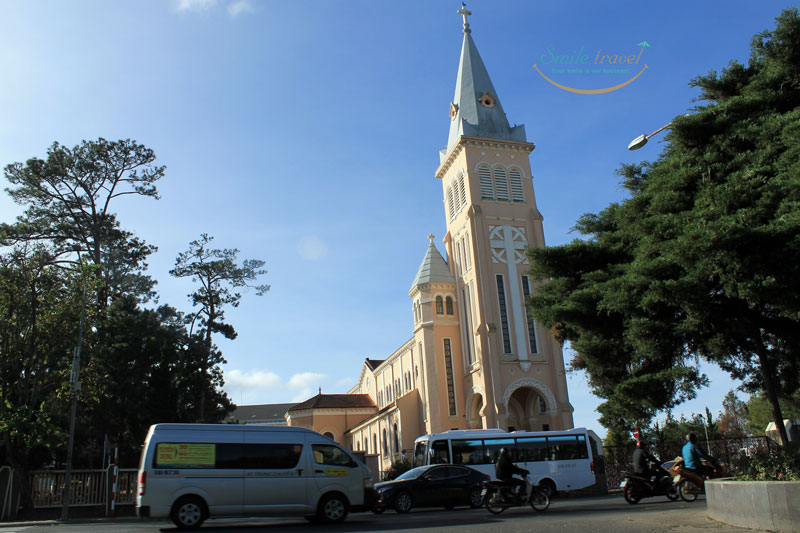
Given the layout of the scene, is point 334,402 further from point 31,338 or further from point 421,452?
point 31,338

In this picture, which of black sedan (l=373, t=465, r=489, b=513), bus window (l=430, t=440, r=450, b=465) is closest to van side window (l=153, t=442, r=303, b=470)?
black sedan (l=373, t=465, r=489, b=513)

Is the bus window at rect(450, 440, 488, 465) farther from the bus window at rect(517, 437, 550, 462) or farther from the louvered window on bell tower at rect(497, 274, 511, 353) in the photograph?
the louvered window on bell tower at rect(497, 274, 511, 353)

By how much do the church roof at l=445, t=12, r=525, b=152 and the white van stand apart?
3504cm

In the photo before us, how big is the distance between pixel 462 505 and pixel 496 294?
2283 cm

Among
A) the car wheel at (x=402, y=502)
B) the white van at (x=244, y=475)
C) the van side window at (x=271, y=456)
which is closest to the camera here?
the white van at (x=244, y=475)

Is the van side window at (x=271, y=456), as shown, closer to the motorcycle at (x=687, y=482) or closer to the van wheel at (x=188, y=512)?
the van wheel at (x=188, y=512)

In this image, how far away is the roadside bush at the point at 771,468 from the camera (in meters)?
9.66

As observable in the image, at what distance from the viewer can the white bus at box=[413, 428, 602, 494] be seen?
23922 millimetres

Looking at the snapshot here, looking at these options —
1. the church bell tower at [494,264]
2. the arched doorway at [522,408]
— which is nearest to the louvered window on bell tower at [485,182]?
the church bell tower at [494,264]

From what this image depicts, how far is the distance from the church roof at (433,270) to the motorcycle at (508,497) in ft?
99.2

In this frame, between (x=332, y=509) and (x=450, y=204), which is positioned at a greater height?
(x=450, y=204)

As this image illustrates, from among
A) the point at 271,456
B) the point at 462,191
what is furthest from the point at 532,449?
the point at 462,191

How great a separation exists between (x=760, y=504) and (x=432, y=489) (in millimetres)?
10651

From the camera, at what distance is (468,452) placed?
24.3 meters
